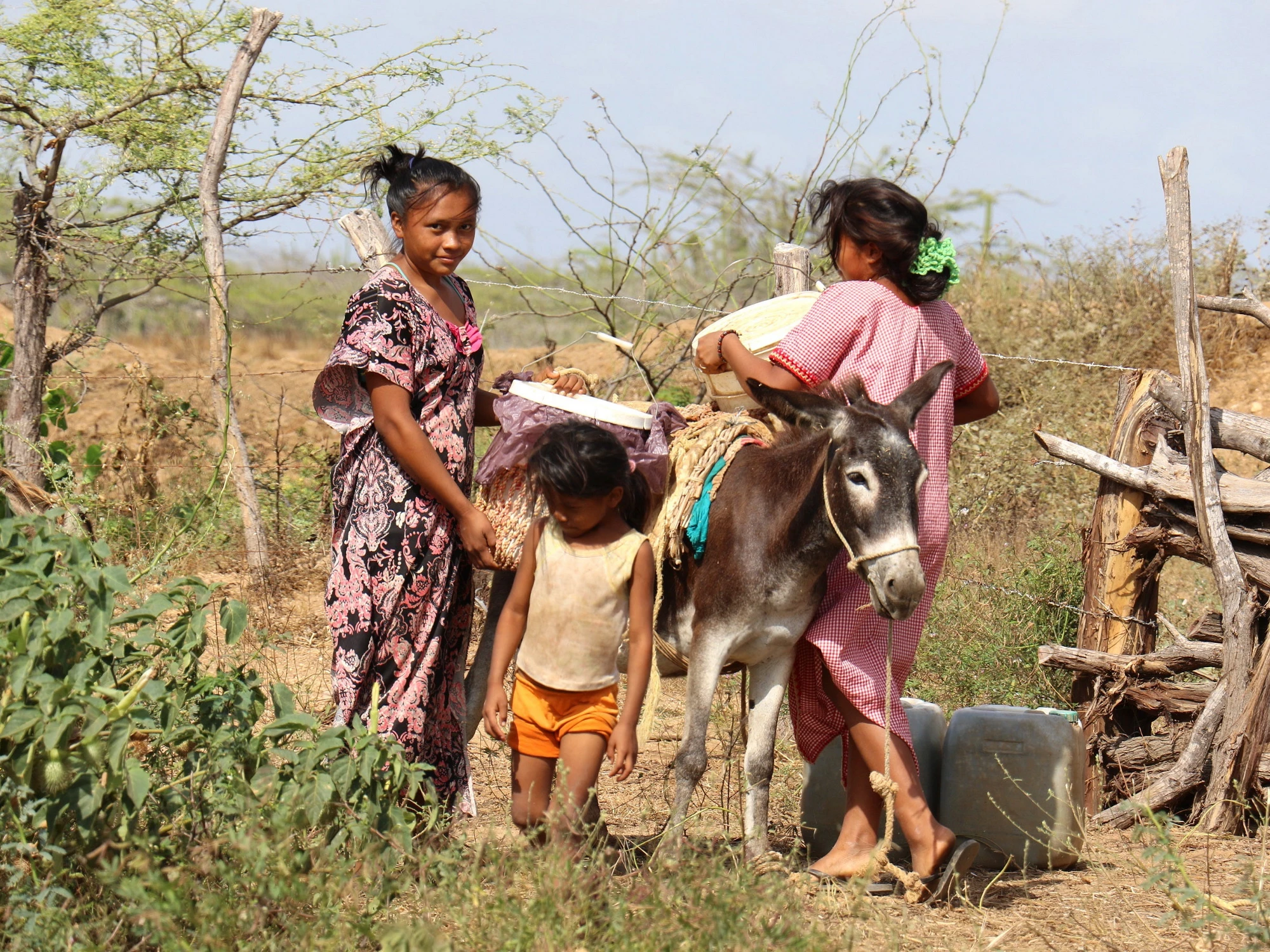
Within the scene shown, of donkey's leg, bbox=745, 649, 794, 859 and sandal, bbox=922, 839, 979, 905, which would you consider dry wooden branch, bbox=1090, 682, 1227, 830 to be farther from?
donkey's leg, bbox=745, 649, 794, 859

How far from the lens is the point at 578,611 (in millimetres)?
3445

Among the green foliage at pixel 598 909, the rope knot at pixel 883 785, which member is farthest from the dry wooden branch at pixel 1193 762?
the green foliage at pixel 598 909

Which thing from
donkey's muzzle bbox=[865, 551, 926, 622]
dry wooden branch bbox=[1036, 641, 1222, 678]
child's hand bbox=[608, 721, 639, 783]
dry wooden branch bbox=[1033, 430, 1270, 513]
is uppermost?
dry wooden branch bbox=[1033, 430, 1270, 513]

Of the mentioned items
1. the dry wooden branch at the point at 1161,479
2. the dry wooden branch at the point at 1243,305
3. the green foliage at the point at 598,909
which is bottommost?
the green foliage at the point at 598,909

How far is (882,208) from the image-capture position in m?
3.68

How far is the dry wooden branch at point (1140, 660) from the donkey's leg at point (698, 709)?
1.92 m

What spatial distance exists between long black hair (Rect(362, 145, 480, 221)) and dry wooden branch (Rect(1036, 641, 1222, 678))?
3.09m

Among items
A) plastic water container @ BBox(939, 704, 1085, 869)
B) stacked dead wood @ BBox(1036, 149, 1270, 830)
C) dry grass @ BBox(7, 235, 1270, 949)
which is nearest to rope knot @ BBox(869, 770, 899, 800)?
dry grass @ BBox(7, 235, 1270, 949)

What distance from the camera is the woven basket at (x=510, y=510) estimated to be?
3.79m

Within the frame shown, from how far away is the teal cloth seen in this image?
394cm

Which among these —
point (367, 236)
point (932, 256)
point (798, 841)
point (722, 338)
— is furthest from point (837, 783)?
point (367, 236)

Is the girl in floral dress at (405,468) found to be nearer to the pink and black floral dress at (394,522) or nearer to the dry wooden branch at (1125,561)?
the pink and black floral dress at (394,522)

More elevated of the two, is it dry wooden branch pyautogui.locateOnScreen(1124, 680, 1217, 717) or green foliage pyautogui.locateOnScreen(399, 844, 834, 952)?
dry wooden branch pyautogui.locateOnScreen(1124, 680, 1217, 717)

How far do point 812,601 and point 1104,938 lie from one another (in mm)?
1262
